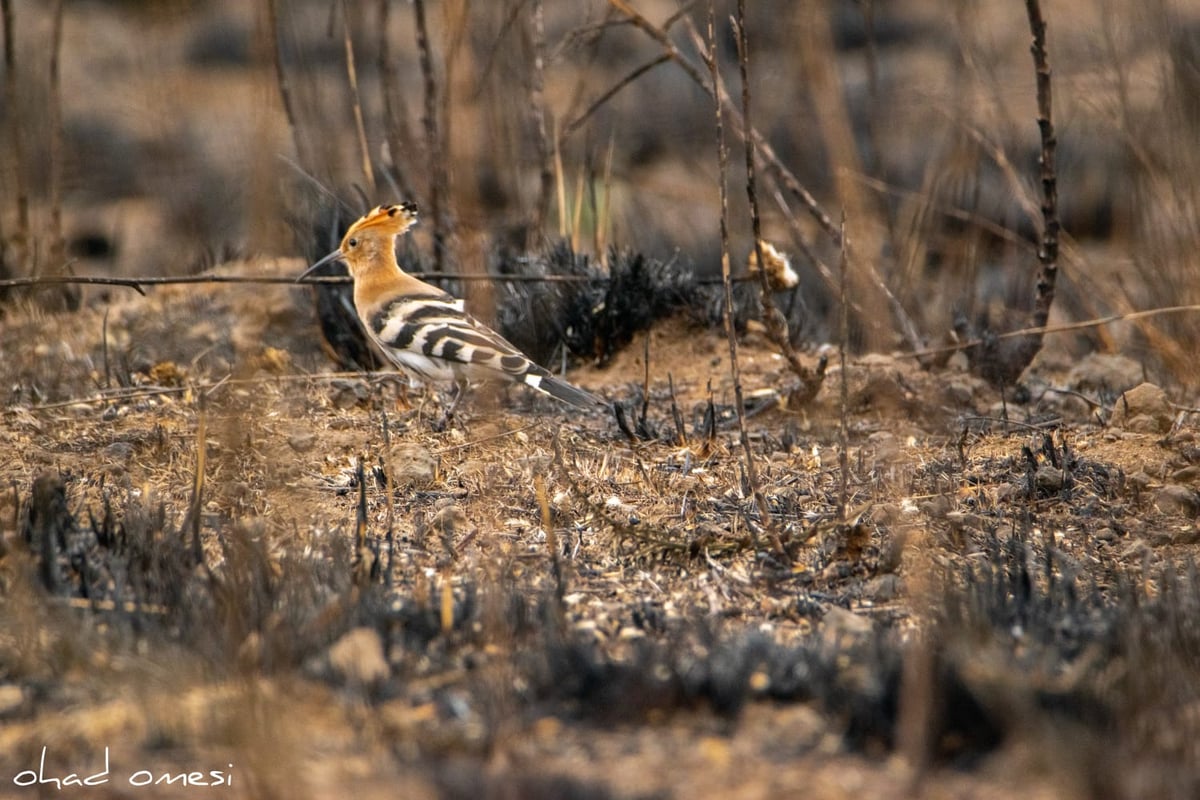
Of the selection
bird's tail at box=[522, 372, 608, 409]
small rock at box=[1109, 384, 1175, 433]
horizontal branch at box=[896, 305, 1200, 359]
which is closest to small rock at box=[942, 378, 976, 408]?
horizontal branch at box=[896, 305, 1200, 359]

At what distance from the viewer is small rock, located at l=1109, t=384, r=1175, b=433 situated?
14.9ft

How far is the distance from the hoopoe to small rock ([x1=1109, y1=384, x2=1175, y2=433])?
175 cm

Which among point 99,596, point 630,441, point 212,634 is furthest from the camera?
point 630,441

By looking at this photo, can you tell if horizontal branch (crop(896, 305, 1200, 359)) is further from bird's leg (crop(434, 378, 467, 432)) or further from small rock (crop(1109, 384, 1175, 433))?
bird's leg (crop(434, 378, 467, 432))

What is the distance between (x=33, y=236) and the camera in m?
6.56

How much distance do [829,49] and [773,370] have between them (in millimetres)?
1489

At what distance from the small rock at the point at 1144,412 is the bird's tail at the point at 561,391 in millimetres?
1749

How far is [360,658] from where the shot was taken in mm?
2734

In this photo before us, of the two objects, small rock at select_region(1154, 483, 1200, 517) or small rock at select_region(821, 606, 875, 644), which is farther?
small rock at select_region(1154, 483, 1200, 517)

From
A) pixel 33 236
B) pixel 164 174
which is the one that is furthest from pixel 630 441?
pixel 164 174

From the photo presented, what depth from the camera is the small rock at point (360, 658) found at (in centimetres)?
268

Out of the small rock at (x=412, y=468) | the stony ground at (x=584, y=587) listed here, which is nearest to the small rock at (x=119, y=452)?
the stony ground at (x=584, y=587)

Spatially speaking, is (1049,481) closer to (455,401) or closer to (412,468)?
(412,468)

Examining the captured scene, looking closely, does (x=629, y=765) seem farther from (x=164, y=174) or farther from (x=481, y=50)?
(x=164, y=174)
